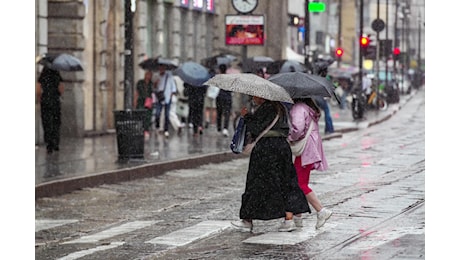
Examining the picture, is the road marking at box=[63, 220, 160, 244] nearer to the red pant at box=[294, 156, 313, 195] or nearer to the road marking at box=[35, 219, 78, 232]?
the road marking at box=[35, 219, 78, 232]

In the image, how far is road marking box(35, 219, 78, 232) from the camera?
56.8 feet

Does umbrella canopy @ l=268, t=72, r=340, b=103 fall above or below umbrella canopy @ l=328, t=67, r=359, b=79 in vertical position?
above

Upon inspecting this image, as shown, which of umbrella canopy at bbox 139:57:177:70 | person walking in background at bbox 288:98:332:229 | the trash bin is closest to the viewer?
person walking in background at bbox 288:98:332:229

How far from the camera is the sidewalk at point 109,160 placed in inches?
865

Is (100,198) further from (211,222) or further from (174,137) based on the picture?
(174,137)

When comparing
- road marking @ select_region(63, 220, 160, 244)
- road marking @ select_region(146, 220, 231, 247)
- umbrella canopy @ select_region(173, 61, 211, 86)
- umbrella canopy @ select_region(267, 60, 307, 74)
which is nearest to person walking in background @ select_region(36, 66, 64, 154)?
umbrella canopy @ select_region(173, 61, 211, 86)

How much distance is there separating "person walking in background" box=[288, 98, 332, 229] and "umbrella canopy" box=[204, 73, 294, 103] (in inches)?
20.4

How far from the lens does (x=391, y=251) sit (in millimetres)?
13328

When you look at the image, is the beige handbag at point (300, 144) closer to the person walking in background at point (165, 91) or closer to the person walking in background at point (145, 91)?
the person walking in background at point (145, 91)

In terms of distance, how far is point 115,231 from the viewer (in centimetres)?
1636

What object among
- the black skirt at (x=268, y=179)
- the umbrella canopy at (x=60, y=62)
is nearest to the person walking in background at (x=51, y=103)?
the umbrella canopy at (x=60, y=62)

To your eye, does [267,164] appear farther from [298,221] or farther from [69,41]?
[69,41]

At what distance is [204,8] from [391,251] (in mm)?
37124

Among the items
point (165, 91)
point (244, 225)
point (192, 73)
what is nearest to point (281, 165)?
point (244, 225)
